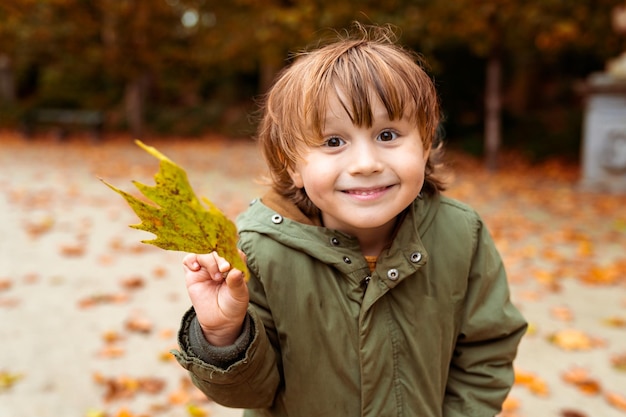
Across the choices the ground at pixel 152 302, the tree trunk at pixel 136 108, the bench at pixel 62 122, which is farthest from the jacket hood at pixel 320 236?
the tree trunk at pixel 136 108

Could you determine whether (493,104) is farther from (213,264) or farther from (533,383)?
(213,264)

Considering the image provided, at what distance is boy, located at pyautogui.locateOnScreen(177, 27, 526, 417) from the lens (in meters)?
1.19

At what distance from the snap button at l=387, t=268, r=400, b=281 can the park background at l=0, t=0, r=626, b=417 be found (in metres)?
0.75

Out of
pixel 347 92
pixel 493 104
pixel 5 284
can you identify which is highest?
pixel 347 92

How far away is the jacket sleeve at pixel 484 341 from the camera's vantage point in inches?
55.6

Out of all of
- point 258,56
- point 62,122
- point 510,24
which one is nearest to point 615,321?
point 510,24

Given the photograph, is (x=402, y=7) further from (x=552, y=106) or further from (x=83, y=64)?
(x=83, y=64)

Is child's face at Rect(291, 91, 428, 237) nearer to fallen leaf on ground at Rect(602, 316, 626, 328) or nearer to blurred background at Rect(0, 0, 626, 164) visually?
fallen leaf on ground at Rect(602, 316, 626, 328)

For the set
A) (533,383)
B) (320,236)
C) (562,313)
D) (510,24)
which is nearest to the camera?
(320,236)

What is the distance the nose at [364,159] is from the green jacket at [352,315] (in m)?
0.20

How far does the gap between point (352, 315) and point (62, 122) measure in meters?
17.5

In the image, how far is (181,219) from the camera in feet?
3.23

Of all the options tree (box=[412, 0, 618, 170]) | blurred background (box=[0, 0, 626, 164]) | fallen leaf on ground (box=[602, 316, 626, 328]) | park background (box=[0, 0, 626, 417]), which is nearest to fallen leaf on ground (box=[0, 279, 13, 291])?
park background (box=[0, 0, 626, 417])

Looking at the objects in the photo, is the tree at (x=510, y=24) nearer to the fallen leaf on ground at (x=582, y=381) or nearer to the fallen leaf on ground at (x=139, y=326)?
the fallen leaf on ground at (x=582, y=381)
